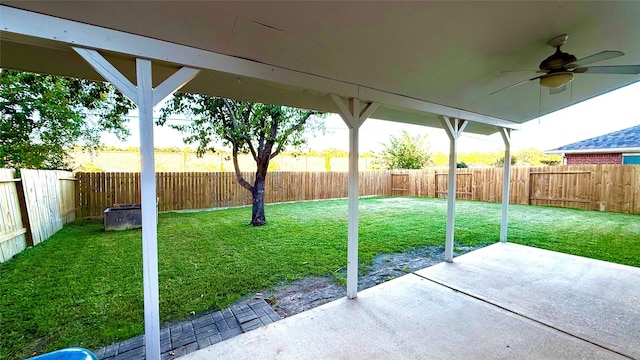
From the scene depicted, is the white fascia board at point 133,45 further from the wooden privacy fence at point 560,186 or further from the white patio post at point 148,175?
the wooden privacy fence at point 560,186

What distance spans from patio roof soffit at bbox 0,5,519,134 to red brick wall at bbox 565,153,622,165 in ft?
38.3

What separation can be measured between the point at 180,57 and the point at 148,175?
2.74 ft

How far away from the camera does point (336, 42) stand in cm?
206

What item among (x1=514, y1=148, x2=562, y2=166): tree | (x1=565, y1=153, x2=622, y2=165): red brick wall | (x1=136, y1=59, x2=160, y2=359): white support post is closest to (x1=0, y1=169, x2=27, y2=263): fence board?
(x1=136, y1=59, x2=160, y2=359): white support post

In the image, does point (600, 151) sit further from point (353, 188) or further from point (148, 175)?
point (148, 175)

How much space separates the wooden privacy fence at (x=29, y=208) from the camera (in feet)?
12.1

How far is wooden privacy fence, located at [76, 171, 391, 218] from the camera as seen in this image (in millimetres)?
6844

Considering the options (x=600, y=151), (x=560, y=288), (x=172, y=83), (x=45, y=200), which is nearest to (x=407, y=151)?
(x=600, y=151)

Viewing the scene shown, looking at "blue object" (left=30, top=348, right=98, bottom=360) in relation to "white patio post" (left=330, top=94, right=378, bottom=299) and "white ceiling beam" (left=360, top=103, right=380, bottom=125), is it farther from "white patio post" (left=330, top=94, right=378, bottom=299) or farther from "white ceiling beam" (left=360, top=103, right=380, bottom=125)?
"white ceiling beam" (left=360, top=103, right=380, bottom=125)

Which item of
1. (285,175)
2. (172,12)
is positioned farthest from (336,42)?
(285,175)

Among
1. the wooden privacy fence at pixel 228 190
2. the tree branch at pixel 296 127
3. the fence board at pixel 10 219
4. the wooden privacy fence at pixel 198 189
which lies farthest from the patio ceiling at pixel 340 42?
the wooden privacy fence at pixel 198 189

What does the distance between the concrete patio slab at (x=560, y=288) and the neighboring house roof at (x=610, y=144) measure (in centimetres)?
922

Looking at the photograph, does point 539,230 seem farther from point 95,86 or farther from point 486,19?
point 95,86

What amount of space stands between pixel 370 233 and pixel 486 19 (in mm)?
4151
